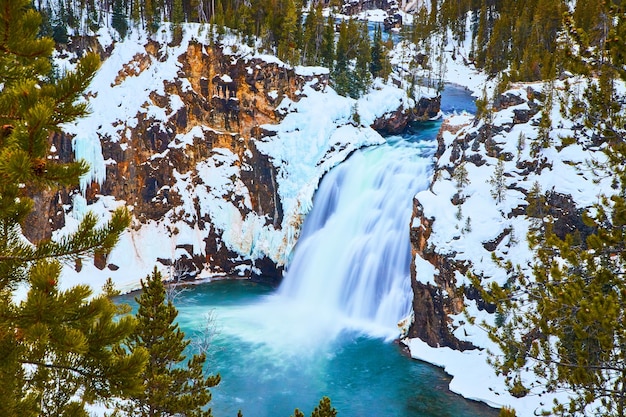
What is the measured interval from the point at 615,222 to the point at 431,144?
29.1 m

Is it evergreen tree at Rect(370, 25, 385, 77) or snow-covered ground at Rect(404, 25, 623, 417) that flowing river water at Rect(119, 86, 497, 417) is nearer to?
snow-covered ground at Rect(404, 25, 623, 417)

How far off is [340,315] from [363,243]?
457 cm

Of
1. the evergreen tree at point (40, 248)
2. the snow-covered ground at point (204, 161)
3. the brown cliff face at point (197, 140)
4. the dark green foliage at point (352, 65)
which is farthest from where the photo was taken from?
the dark green foliage at point (352, 65)

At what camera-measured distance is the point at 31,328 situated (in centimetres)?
389

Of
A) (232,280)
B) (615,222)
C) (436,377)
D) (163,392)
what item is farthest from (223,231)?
(615,222)

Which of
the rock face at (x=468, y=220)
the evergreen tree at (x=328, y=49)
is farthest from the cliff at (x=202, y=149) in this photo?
the rock face at (x=468, y=220)

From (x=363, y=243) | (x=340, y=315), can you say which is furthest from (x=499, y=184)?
(x=340, y=315)

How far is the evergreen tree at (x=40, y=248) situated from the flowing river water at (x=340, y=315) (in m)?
12.8

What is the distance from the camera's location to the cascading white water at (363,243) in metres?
26.6

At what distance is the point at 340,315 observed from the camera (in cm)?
2736

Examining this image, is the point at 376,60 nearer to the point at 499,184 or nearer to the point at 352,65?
the point at 352,65

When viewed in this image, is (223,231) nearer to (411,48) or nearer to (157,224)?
(157,224)

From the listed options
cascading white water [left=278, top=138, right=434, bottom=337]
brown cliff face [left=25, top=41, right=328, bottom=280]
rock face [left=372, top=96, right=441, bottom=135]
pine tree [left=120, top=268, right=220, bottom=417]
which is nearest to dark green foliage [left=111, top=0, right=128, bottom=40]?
brown cliff face [left=25, top=41, right=328, bottom=280]

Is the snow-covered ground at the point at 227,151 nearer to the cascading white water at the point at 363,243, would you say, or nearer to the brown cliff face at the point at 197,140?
the brown cliff face at the point at 197,140
